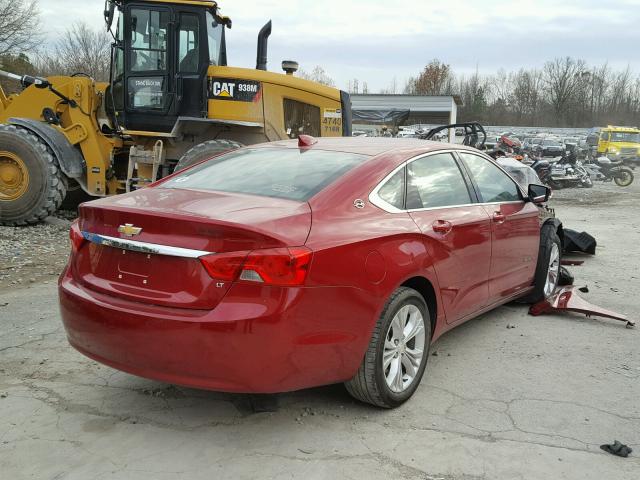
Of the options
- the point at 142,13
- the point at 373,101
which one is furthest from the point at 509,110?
the point at 142,13

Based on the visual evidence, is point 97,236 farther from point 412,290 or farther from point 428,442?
point 428,442

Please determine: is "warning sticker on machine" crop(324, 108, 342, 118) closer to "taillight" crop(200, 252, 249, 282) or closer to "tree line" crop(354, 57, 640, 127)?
"taillight" crop(200, 252, 249, 282)

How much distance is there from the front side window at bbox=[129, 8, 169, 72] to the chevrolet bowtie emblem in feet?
20.4

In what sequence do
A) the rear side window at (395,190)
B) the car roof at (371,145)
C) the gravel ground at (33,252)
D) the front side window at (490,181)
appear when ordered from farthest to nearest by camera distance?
the gravel ground at (33,252) < the front side window at (490,181) < the car roof at (371,145) < the rear side window at (395,190)

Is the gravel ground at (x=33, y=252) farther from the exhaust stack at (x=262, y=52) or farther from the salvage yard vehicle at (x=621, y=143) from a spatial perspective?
the salvage yard vehicle at (x=621, y=143)

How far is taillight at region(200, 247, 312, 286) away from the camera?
278 cm

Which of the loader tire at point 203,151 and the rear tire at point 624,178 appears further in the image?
the rear tire at point 624,178

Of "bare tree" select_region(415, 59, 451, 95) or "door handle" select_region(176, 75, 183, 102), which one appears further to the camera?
"bare tree" select_region(415, 59, 451, 95)

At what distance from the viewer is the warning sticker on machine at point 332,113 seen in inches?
389

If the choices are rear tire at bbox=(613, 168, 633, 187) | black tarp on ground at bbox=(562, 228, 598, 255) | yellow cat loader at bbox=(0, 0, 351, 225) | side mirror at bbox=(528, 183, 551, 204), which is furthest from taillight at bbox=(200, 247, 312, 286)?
rear tire at bbox=(613, 168, 633, 187)

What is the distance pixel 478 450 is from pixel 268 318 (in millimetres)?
1293

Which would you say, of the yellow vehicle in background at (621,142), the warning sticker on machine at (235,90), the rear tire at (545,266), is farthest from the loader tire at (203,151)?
the yellow vehicle in background at (621,142)

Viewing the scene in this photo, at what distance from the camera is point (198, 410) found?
11.2 feet

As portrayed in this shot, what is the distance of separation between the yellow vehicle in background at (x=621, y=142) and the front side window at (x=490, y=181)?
97.8 feet
